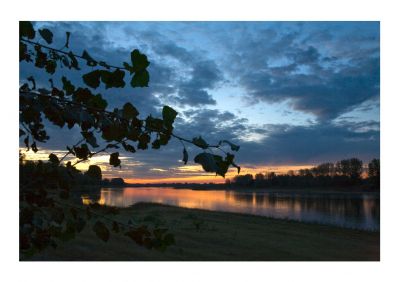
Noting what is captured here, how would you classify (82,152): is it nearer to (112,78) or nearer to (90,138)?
(90,138)

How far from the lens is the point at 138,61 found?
1.01 meters

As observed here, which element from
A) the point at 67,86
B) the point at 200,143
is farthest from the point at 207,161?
the point at 67,86

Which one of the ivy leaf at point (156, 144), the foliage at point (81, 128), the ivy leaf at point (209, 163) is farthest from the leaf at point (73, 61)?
the ivy leaf at point (209, 163)

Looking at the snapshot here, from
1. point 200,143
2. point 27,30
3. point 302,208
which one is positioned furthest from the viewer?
point 302,208

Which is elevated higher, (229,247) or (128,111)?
(128,111)

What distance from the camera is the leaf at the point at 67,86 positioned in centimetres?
131

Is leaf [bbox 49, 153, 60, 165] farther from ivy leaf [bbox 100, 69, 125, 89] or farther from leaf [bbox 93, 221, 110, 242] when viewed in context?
ivy leaf [bbox 100, 69, 125, 89]

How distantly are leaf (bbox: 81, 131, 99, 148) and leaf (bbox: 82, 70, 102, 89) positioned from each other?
0.64 ft

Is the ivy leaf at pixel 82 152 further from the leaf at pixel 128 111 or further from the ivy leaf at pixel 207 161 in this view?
the ivy leaf at pixel 207 161

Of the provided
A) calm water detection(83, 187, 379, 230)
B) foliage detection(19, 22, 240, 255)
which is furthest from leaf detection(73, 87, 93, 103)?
calm water detection(83, 187, 379, 230)

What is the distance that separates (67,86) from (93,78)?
0.26 meters

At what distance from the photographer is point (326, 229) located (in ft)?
42.2

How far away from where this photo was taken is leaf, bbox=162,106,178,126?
101 cm
